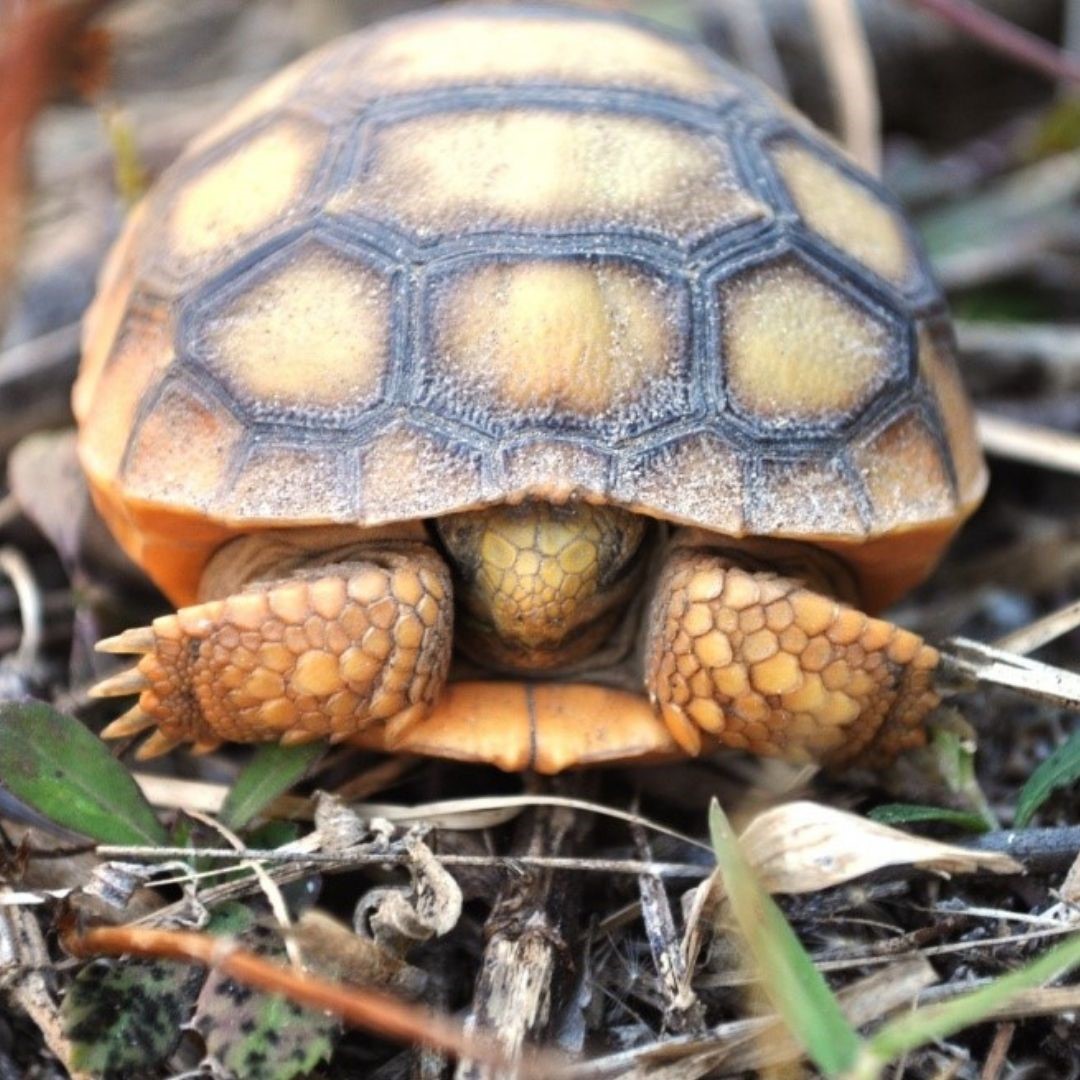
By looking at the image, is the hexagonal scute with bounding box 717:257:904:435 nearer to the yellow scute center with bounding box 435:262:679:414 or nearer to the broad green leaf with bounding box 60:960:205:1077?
the yellow scute center with bounding box 435:262:679:414

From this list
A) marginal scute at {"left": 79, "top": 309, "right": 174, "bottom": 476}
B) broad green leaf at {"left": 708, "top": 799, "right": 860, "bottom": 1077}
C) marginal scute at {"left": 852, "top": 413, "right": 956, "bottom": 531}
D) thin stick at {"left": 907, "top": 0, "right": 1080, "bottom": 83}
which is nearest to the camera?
broad green leaf at {"left": 708, "top": 799, "right": 860, "bottom": 1077}

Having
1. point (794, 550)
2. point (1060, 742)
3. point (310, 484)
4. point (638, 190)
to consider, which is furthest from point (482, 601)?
point (1060, 742)

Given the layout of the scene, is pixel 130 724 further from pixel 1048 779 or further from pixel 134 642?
pixel 1048 779

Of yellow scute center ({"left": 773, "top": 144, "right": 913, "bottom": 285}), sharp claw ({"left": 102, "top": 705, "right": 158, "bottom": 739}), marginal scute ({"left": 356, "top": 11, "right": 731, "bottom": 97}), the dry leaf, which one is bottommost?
sharp claw ({"left": 102, "top": 705, "right": 158, "bottom": 739})

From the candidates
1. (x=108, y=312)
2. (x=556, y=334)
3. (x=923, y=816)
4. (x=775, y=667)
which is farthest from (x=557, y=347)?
(x=108, y=312)

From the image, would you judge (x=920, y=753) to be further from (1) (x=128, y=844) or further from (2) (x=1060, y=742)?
(1) (x=128, y=844)

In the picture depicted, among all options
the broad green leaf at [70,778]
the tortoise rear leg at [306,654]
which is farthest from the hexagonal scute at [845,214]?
the broad green leaf at [70,778]

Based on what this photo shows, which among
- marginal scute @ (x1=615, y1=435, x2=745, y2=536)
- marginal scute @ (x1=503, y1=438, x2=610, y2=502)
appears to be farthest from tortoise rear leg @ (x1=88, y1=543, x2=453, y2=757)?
marginal scute @ (x1=615, y1=435, x2=745, y2=536)
